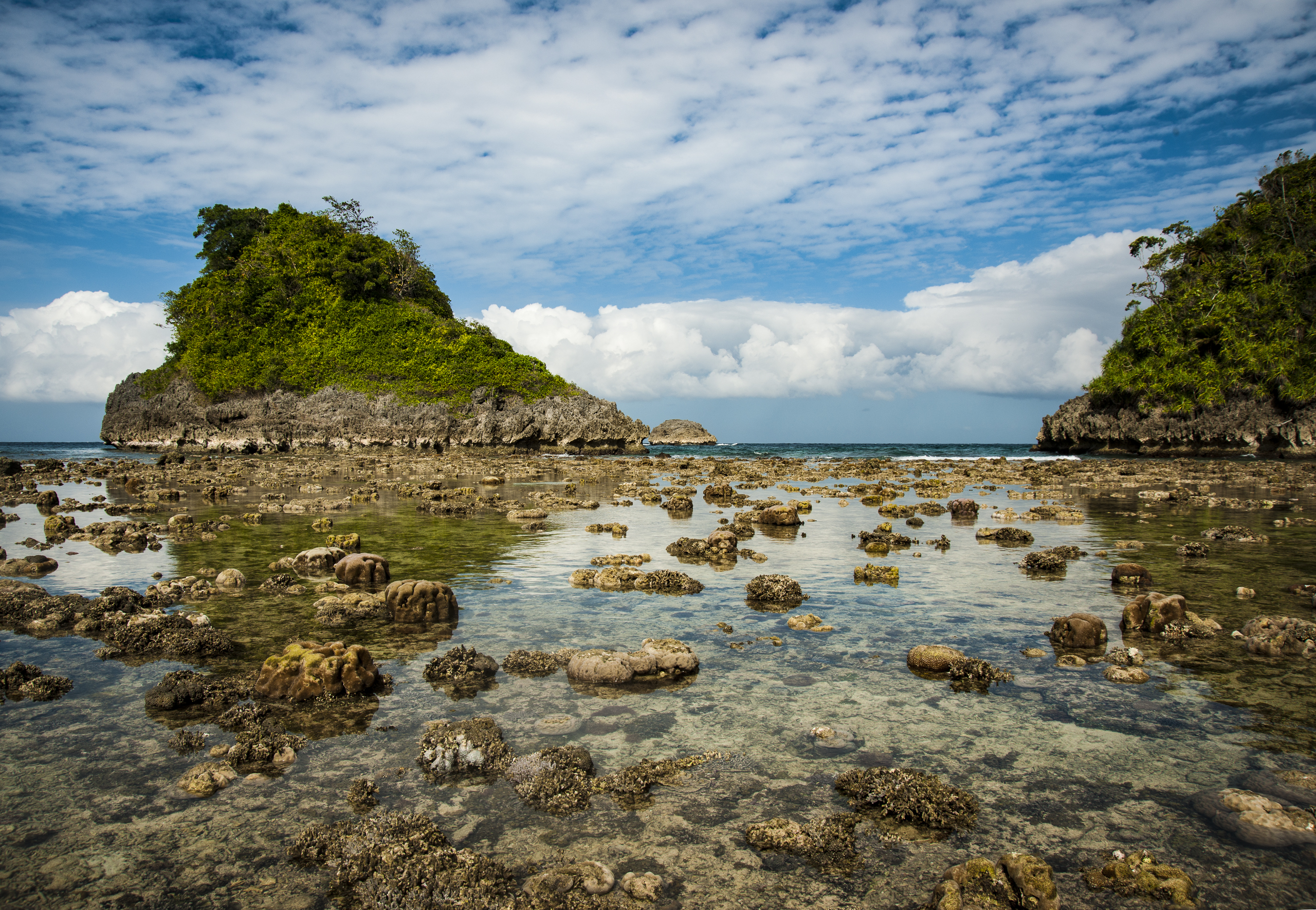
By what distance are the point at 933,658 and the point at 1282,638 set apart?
15.3 ft

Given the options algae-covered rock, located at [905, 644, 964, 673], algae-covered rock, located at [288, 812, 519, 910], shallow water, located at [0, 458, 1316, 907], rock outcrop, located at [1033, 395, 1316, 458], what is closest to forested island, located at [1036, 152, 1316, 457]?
rock outcrop, located at [1033, 395, 1316, 458]

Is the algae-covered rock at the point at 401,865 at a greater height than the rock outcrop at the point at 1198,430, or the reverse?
the rock outcrop at the point at 1198,430

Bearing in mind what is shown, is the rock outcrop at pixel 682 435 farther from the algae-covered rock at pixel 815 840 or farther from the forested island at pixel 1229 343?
the algae-covered rock at pixel 815 840

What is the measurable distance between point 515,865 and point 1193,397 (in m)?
83.3

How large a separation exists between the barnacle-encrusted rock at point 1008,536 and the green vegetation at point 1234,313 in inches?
2494

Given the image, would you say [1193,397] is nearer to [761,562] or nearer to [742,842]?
[761,562]

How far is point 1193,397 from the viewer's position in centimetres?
6494

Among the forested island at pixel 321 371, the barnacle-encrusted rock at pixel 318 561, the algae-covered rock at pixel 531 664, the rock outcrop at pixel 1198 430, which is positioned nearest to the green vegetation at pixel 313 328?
the forested island at pixel 321 371

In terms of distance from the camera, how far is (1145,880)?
3.90m

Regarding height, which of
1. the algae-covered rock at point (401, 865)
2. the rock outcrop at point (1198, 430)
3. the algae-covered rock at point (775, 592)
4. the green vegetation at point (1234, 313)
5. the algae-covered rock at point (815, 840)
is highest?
the green vegetation at point (1234, 313)

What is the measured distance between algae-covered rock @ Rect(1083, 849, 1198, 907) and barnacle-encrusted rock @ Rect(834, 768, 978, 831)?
0.80m

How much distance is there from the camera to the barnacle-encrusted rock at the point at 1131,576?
11570mm

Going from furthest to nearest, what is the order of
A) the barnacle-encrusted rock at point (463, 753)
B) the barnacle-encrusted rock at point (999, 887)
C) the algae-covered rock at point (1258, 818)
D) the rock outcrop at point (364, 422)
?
the rock outcrop at point (364, 422), the barnacle-encrusted rock at point (463, 753), the algae-covered rock at point (1258, 818), the barnacle-encrusted rock at point (999, 887)

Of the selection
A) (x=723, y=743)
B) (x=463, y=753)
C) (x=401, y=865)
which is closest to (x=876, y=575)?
(x=723, y=743)
